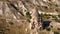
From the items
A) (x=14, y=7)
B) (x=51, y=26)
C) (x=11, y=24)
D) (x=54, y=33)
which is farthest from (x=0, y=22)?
(x=51, y=26)

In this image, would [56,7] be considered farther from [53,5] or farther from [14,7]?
[14,7]

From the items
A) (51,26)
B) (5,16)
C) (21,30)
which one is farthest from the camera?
(51,26)

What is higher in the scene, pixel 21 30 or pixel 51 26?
pixel 21 30

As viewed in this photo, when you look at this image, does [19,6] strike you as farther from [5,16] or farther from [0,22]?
[0,22]

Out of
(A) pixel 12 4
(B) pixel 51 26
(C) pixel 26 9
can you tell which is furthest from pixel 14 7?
(B) pixel 51 26

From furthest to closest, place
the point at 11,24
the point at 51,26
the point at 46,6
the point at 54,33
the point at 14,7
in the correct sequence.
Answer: the point at 46,6 → the point at 51,26 → the point at 54,33 → the point at 14,7 → the point at 11,24

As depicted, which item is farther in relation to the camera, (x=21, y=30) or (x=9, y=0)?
(x=9, y=0)
